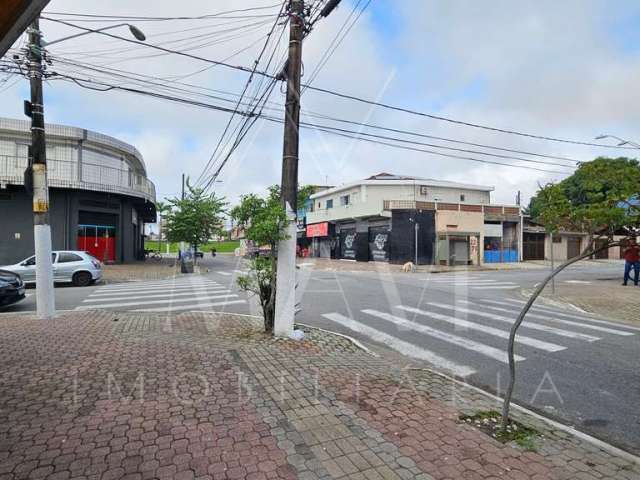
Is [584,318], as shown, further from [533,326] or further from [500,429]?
[500,429]

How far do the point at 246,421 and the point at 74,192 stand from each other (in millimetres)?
22944

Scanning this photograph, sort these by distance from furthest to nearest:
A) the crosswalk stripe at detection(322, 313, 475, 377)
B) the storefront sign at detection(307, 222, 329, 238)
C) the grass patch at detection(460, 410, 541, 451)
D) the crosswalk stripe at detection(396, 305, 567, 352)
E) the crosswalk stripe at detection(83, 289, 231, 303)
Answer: the storefront sign at detection(307, 222, 329, 238) → the crosswalk stripe at detection(83, 289, 231, 303) → the crosswalk stripe at detection(396, 305, 567, 352) → the crosswalk stripe at detection(322, 313, 475, 377) → the grass patch at detection(460, 410, 541, 451)

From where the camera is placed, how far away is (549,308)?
1116 cm

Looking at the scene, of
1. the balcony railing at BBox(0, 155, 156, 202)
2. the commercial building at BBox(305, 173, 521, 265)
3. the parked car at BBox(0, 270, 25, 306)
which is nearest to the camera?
the parked car at BBox(0, 270, 25, 306)

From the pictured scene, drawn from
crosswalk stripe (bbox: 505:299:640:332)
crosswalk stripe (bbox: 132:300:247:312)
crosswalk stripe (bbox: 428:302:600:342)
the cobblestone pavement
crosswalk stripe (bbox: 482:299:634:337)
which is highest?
the cobblestone pavement

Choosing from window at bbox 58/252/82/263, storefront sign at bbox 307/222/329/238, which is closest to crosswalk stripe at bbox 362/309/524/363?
window at bbox 58/252/82/263

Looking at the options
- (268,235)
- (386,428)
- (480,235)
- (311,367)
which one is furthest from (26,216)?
(480,235)

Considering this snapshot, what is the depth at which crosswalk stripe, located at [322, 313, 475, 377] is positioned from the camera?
5.62 metres

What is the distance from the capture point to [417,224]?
29625 millimetres

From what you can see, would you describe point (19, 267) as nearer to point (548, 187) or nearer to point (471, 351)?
point (471, 351)

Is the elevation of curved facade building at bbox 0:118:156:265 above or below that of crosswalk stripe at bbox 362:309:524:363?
above

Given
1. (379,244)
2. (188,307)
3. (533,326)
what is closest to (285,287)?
(188,307)

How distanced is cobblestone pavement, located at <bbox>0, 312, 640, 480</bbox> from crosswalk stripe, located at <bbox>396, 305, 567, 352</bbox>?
286cm

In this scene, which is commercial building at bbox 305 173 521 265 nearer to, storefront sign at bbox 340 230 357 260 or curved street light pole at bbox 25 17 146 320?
storefront sign at bbox 340 230 357 260
